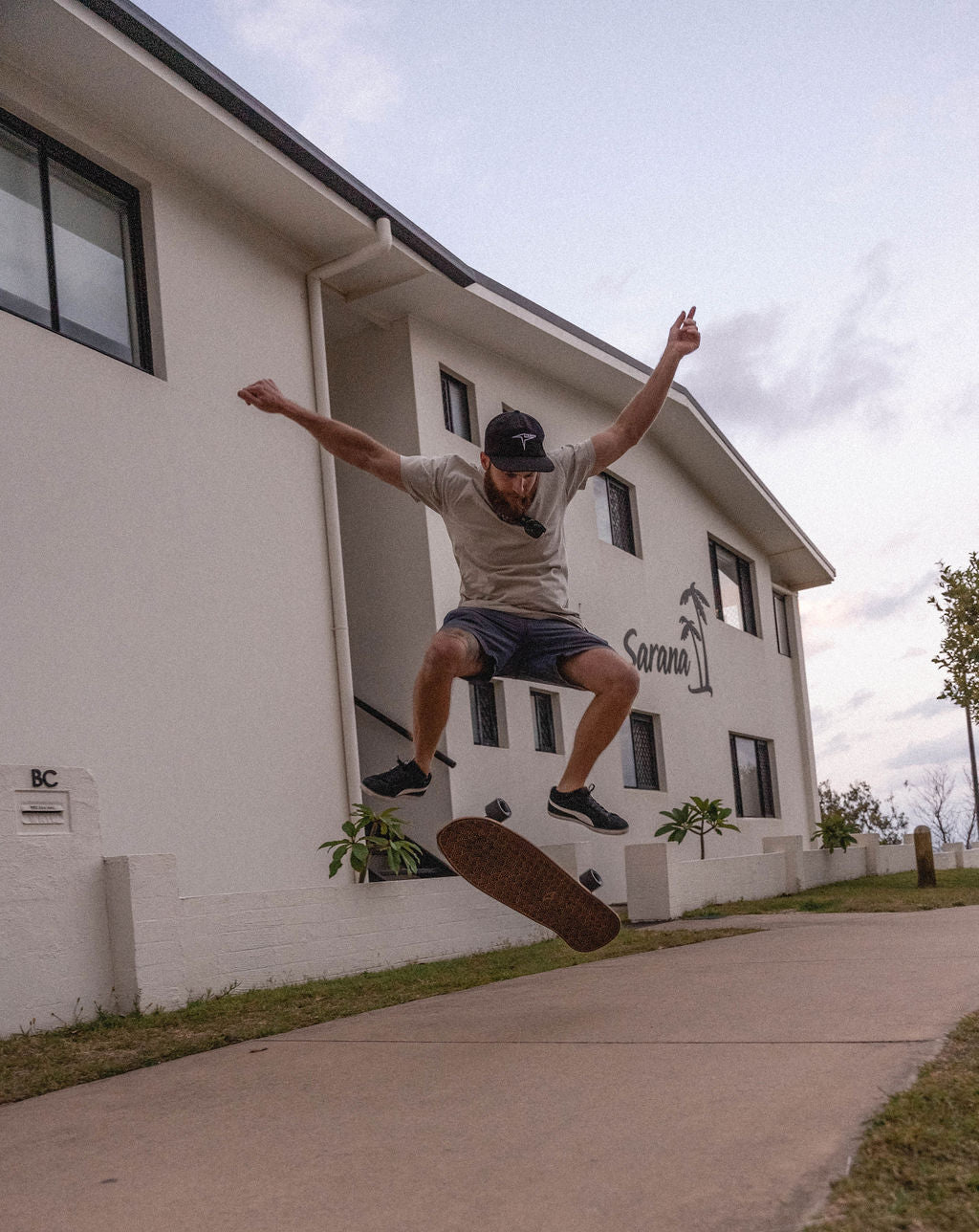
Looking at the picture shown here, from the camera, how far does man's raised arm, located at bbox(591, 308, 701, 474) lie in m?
5.18

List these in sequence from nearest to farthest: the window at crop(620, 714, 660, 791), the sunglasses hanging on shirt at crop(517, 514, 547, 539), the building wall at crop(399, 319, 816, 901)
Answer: the sunglasses hanging on shirt at crop(517, 514, 547, 539) < the building wall at crop(399, 319, 816, 901) < the window at crop(620, 714, 660, 791)

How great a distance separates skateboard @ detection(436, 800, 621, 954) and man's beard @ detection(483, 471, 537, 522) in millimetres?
1340

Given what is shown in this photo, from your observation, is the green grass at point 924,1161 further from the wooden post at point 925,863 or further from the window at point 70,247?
the wooden post at point 925,863

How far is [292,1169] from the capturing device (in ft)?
9.59

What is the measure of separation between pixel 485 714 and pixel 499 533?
7616 mm

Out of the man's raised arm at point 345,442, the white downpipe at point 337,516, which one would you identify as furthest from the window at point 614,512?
the man's raised arm at point 345,442

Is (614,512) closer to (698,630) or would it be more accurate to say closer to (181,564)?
(698,630)

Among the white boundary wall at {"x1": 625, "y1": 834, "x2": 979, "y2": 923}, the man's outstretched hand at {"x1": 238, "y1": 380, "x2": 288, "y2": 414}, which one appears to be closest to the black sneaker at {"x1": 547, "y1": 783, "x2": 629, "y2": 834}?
the man's outstretched hand at {"x1": 238, "y1": 380, "x2": 288, "y2": 414}

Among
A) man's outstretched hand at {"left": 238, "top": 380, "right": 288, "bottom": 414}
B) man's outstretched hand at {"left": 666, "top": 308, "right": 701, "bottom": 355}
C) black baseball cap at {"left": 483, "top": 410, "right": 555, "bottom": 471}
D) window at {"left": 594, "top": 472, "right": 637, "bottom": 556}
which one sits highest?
window at {"left": 594, "top": 472, "right": 637, "bottom": 556}

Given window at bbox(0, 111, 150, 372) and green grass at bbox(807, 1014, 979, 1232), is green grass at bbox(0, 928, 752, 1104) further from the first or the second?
window at bbox(0, 111, 150, 372)

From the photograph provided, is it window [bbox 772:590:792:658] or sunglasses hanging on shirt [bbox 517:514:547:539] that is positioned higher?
window [bbox 772:590:792:658]

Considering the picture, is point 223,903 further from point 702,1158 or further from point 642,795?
point 642,795

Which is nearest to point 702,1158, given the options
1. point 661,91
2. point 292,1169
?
point 292,1169

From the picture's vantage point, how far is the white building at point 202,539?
7172 mm
